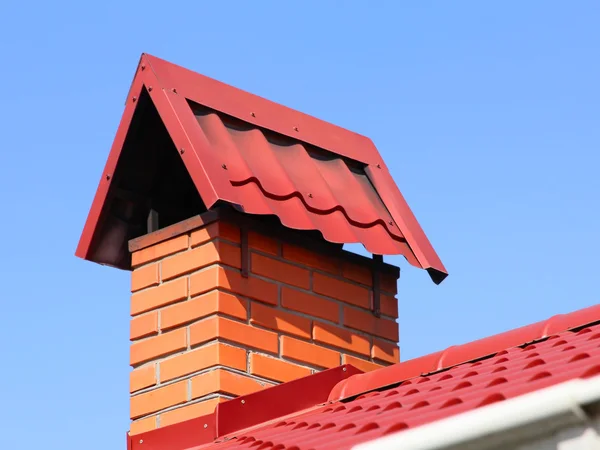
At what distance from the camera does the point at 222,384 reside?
4598 mm

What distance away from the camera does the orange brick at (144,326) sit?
16.5 feet

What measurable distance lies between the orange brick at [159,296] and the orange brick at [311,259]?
1.57 feet

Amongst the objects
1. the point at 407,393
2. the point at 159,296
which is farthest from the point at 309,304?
the point at 407,393

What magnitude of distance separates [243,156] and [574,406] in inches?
121

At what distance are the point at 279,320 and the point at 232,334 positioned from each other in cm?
29

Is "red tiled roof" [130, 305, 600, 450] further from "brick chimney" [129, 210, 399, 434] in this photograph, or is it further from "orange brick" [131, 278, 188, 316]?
"orange brick" [131, 278, 188, 316]

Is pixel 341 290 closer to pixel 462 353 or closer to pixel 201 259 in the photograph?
pixel 201 259

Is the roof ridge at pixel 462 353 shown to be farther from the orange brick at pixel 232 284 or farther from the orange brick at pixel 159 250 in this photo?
the orange brick at pixel 159 250

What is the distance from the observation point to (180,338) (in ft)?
16.0

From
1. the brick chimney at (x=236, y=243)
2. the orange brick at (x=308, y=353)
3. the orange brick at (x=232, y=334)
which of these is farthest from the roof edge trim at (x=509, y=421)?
the orange brick at (x=308, y=353)

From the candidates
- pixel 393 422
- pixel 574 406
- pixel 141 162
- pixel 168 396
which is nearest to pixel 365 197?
pixel 141 162

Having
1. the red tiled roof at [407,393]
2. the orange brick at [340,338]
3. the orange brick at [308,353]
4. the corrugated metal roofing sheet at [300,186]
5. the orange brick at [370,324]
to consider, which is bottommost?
the red tiled roof at [407,393]

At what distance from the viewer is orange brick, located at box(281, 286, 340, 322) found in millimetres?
5047

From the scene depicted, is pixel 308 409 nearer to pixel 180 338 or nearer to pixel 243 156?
pixel 180 338
